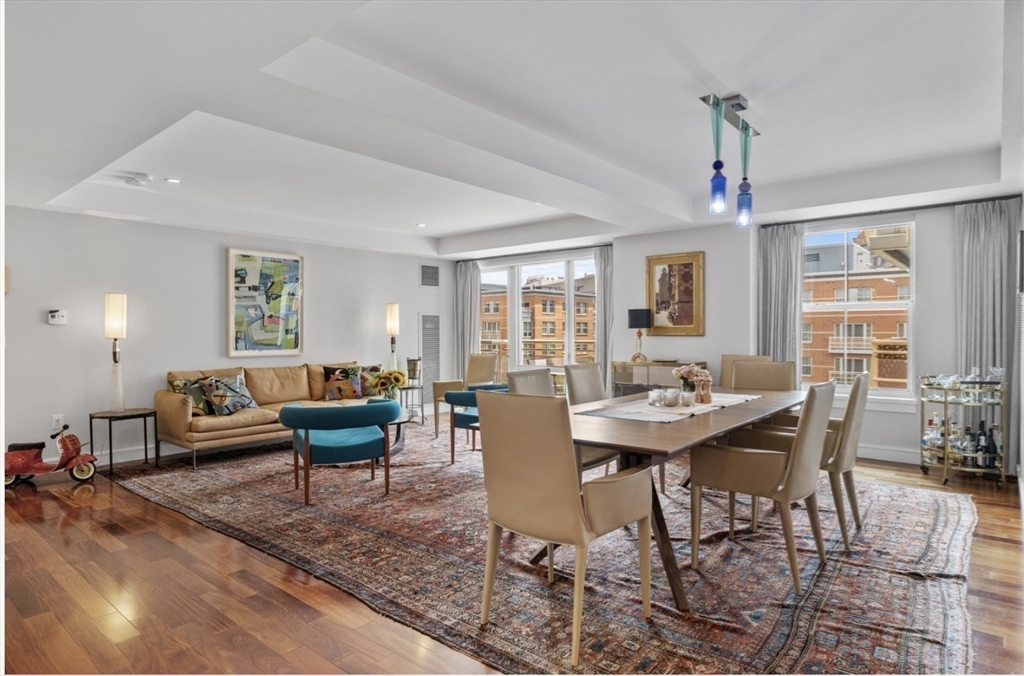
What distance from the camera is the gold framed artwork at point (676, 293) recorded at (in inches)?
246

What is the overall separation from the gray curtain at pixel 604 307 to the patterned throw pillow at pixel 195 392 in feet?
13.9

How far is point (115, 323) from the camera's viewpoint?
5.34 metres

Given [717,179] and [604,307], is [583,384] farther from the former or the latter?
[604,307]

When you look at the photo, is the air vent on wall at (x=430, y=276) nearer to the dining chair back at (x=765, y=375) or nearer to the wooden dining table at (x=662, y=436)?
the dining chair back at (x=765, y=375)

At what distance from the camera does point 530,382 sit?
3617 millimetres

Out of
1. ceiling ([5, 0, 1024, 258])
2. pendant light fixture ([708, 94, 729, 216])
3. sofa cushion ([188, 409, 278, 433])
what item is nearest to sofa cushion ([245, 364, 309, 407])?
sofa cushion ([188, 409, 278, 433])

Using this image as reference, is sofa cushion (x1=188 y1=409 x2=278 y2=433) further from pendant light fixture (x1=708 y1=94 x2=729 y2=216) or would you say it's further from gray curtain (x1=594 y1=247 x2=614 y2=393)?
pendant light fixture (x1=708 y1=94 x2=729 y2=216)

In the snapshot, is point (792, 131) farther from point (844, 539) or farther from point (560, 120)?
point (844, 539)

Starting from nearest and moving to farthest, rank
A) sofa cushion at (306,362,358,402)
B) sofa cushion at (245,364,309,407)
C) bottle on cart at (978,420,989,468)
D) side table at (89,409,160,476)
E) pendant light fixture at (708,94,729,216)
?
pendant light fixture at (708,94,729,216) < bottle on cart at (978,420,989,468) < side table at (89,409,160,476) < sofa cushion at (245,364,309,407) < sofa cushion at (306,362,358,402)

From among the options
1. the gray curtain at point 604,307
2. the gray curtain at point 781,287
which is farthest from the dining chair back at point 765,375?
the gray curtain at point 604,307

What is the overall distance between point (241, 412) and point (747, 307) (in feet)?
16.1

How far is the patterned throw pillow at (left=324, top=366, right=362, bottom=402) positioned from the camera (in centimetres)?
674

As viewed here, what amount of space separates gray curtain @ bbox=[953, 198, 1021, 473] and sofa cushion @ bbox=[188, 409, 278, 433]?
19.8 feet

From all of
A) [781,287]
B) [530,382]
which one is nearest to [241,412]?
[530,382]
